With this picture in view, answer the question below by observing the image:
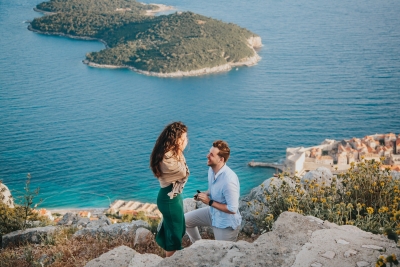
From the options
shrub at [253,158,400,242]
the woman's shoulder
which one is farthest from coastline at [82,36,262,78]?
the woman's shoulder

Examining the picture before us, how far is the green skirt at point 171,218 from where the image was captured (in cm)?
314

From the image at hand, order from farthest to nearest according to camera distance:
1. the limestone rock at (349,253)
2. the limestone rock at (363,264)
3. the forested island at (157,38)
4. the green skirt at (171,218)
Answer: the forested island at (157,38) → the green skirt at (171,218) → the limestone rock at (349,253) → the limestone rock at (363,264)

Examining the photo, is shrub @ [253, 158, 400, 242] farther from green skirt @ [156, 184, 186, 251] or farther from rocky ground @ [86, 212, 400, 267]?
green skirt @ [156, 184, 186, 251]

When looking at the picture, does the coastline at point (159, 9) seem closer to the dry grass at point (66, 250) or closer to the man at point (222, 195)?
the dry grass at point (66, 250)

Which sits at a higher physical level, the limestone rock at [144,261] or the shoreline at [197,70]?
the limestone rock at [144,261]

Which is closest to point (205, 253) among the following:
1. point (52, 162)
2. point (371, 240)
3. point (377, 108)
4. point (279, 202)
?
point (371, 240)

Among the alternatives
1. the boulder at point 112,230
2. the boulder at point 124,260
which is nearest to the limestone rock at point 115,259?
the boulder at point 124,260

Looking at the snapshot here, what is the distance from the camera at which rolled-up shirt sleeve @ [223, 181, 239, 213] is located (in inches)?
131

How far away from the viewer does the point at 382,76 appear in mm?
53875

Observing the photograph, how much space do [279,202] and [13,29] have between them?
82.9m

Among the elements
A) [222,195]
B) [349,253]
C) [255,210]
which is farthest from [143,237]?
[349,253]

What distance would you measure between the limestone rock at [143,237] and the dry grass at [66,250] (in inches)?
1.3

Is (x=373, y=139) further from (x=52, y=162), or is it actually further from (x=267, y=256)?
(x=267, y=256)

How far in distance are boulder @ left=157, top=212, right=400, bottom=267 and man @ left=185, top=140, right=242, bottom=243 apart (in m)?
0.52
